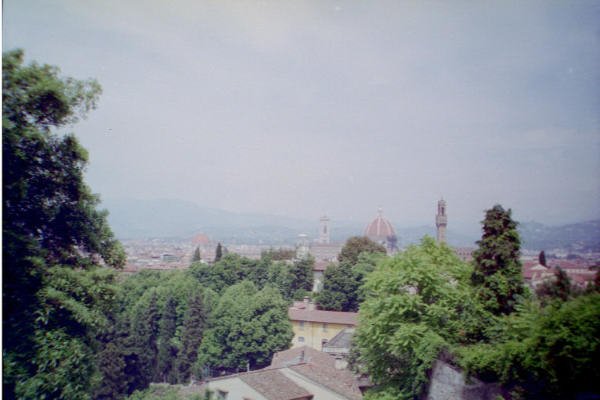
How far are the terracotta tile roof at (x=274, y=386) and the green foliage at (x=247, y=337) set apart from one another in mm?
3528

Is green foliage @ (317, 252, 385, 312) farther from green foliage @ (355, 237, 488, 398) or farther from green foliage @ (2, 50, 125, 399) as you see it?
green foliage @ (2, 50, 125, 399)

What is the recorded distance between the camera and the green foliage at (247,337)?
34.5 feet

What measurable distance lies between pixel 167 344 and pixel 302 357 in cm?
470

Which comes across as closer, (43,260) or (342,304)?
(43,260)

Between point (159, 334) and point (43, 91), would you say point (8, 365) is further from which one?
point (159, 334)

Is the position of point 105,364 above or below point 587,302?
below

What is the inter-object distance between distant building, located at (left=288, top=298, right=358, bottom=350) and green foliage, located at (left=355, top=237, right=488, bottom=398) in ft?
8.64

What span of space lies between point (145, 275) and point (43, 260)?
34.7 ft

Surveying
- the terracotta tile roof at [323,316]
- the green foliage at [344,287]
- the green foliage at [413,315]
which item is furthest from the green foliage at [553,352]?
the green foliage at [344,287]

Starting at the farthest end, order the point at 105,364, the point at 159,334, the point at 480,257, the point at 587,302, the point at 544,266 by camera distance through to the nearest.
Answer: the point at 159,334
the point at 105,364
the point at 480,257
the point at 544,266
the point at 587,302

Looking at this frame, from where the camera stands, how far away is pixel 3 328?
3393mm

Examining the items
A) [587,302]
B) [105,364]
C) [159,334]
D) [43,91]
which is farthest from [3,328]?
[159,334]

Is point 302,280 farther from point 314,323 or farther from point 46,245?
point 46,245

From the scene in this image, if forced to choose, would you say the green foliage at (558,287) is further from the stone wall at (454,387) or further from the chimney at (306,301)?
the chimney at (306,301)
